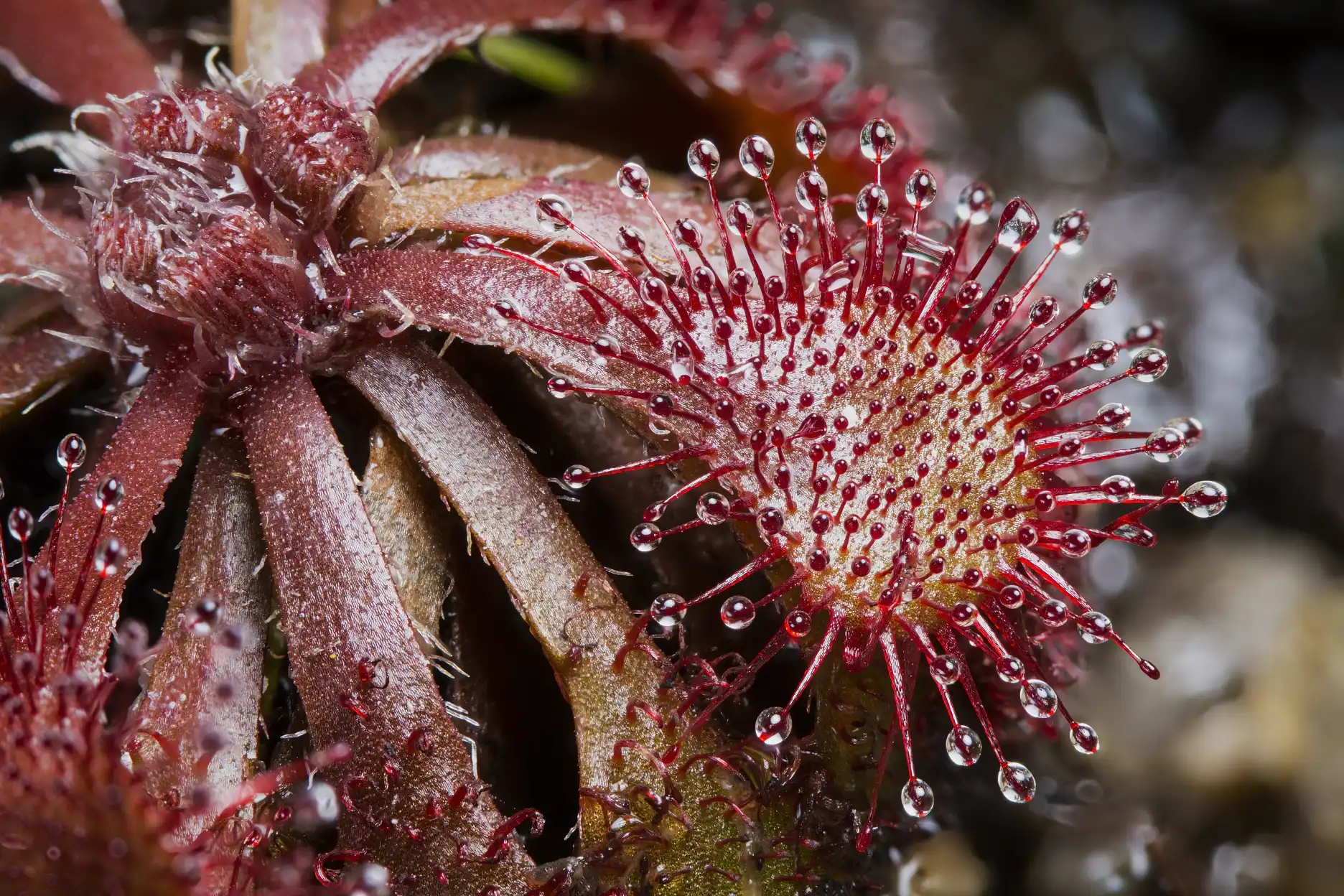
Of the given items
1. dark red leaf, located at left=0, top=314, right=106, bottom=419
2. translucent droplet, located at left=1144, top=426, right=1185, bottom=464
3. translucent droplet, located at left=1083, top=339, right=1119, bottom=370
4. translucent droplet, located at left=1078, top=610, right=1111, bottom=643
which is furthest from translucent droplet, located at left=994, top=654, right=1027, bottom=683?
dark red leaf, located at left=0, top=314, right=106, bottom=419

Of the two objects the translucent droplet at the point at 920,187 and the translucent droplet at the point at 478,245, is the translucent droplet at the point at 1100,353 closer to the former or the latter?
the translucent droplet at the point at 920,187

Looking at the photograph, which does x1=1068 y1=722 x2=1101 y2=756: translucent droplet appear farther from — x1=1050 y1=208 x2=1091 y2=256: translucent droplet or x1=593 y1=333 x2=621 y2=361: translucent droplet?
x1=593 y1=333 x2=621 y2=361: translucent droplet

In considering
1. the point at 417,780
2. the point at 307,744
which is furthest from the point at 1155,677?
the point at 307,744

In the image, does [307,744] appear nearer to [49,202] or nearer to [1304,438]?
[49,202]

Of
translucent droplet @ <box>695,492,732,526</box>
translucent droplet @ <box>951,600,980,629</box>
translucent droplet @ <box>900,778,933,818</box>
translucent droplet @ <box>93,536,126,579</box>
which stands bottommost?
translucent droplet @ <box>900,778,933,818</box>

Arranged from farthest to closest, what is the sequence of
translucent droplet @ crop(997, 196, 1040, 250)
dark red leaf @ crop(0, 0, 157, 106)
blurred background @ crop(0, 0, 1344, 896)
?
blurred background @ crop(0, 0, 1344, 896) < dark red leaf @ crop(0, 0, 157, 106) < translucent droplet @ crop(997, 196, 1040, 250)
